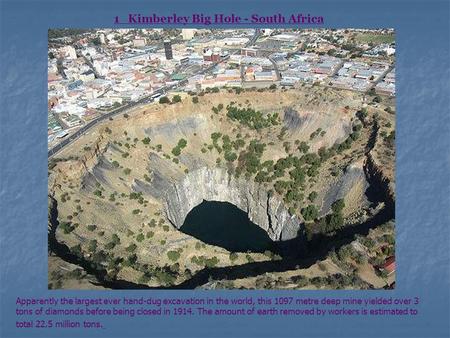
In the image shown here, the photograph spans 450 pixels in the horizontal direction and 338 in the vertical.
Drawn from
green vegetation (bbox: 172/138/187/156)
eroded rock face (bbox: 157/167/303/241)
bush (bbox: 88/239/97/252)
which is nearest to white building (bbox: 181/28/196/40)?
green vegetation (bbox: 172/138/187/156)

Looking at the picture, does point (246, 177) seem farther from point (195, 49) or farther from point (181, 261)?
point (195, 49)

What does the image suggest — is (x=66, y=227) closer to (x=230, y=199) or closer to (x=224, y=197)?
(x=224, y=197)

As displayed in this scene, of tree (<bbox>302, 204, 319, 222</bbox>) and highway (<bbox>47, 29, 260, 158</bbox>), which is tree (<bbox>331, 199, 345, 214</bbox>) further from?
highway (<bbox>47, 29, 260, 158</bbox>)

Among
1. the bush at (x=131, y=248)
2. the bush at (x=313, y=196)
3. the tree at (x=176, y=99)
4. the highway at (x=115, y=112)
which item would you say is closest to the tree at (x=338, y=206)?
the bush at (x=313, y=196)

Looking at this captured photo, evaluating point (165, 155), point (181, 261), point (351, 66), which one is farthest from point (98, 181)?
point (351, 66)

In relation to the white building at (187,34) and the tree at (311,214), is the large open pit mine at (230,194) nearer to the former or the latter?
the tree at (311,214)

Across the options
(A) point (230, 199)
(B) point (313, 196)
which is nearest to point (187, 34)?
(A) point (230, 199)
